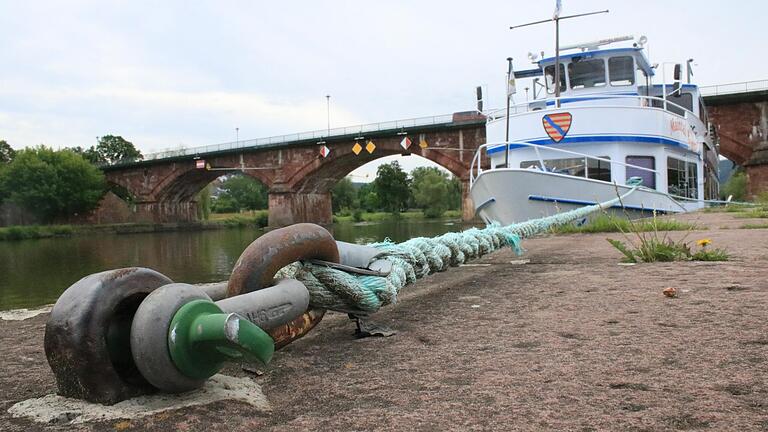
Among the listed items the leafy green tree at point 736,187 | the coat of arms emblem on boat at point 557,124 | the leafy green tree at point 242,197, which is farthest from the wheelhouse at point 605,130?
the leafy green tree at point 242,197

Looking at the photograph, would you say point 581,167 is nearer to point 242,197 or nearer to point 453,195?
point 453,195

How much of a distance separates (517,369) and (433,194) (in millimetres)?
59781

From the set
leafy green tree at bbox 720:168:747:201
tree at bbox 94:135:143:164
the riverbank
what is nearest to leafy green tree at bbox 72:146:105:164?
tree at bbox 94:135:143:164

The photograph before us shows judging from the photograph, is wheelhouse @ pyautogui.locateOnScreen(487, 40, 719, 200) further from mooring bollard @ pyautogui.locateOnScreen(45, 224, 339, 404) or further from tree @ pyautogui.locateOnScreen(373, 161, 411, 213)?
tree @ pyautogui.locateOnScreen(373, 161, 411, 213)

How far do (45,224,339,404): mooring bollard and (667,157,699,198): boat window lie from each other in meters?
11.2

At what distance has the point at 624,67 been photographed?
11.5 meters

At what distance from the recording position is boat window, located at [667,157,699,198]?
11.1 m

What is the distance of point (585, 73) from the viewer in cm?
1166

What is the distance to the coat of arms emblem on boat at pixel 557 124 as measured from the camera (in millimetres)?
9875

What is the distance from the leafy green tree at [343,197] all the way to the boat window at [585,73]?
198ft

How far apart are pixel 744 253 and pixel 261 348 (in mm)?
3450

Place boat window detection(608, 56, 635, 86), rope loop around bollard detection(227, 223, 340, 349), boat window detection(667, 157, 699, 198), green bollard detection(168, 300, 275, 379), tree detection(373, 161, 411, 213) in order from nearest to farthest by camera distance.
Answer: green bollard detection(168, 300, 275, 379)
rope loop around bollard detection(227, 223, 340, 349)
boat window detection(667, 157, 699, 198)
boat window detection(608, 56, 635, 86)
tree detection(373, 161, 411, 213)

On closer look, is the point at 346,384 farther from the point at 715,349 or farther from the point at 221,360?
the point at 715,349

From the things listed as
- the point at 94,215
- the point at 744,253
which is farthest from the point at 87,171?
the point at 744,253
